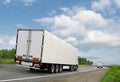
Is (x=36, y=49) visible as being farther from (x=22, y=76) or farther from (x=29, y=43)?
(x=22, y=76)

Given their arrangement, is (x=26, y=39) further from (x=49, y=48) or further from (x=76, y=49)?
(x=76, y=49)

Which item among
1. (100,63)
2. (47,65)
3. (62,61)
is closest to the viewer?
(47,65)

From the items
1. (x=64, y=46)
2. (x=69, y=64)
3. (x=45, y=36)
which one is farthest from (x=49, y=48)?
(x=69, y=64)

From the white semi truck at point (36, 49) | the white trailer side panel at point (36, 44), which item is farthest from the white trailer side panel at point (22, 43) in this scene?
the white trailer side panel at point (36, 44)

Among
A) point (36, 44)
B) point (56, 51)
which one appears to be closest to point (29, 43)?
point (36, 44)

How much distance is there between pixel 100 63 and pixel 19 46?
212 feet

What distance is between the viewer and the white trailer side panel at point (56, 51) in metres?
26.7

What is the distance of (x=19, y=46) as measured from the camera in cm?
2731

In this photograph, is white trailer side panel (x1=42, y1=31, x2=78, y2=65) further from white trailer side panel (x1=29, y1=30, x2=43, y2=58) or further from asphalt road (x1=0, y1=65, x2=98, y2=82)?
asphalt road (x1=0, y1=65, x2=98, y2=82)

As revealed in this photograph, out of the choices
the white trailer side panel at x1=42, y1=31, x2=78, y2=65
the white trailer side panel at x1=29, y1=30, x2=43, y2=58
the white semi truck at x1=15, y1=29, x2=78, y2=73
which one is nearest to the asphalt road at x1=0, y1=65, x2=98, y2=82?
the white semi truck at x1=15, y1=29, x2=78, y2=73

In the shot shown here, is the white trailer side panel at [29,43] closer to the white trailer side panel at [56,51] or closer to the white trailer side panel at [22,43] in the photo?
the white trailer side panel at [22,43]

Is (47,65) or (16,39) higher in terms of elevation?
(16,39)

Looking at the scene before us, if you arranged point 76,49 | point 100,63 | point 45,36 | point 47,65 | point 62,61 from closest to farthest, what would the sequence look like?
point 45,36, point 47,65, point 62,61, point 76,49, point 100,63

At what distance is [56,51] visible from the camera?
30.1m
